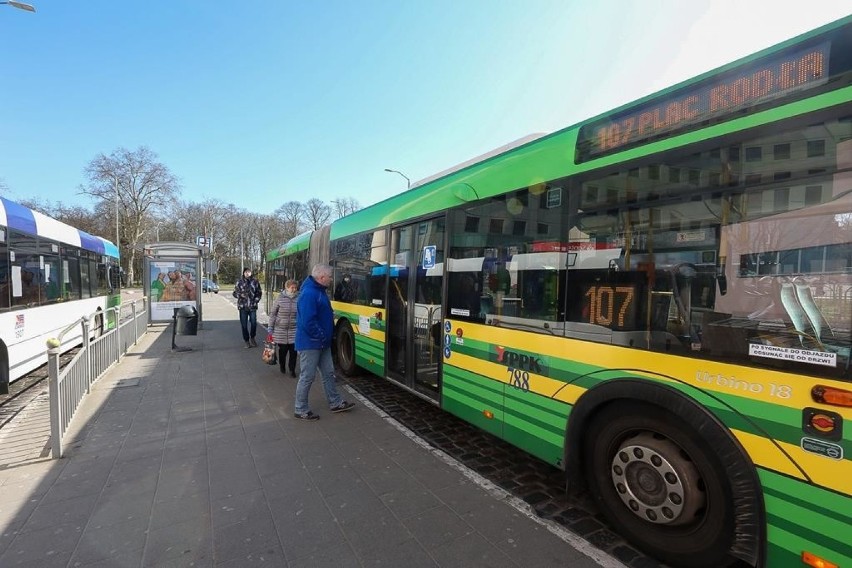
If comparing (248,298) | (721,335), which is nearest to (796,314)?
(721,335)

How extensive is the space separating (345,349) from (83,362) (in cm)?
384

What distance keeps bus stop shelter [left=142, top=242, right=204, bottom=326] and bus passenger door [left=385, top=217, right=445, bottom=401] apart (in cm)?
990

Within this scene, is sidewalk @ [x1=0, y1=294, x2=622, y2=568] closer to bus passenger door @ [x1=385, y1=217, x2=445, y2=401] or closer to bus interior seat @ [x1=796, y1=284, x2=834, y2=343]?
bus passenger door @ [x1=385, y1=217, x2=445, y2=401]

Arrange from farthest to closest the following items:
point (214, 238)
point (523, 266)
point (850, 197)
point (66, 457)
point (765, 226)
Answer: point (214, 238) → point (66, 457) → point (523, 266) → point (765, 226) → point (850, 197)

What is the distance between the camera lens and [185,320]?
1008cm

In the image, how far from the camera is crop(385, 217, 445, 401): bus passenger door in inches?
196

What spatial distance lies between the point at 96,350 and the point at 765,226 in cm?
857

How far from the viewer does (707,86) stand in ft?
8.04

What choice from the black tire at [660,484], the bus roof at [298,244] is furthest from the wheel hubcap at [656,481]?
the bus roof at [298,244]

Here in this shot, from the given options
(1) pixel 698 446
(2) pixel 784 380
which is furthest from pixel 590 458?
(2) pixel 784 380

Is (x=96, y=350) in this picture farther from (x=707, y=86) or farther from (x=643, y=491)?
(x=707, y=86)

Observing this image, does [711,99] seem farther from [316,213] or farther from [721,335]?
[316,213]

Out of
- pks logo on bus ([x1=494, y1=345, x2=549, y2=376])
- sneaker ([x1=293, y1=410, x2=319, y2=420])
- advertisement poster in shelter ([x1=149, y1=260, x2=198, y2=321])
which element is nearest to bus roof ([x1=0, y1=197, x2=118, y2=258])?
advertisement poster in shelter ([x1=149, y1=260, x2=198, y2=321])

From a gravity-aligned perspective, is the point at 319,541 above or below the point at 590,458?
below
